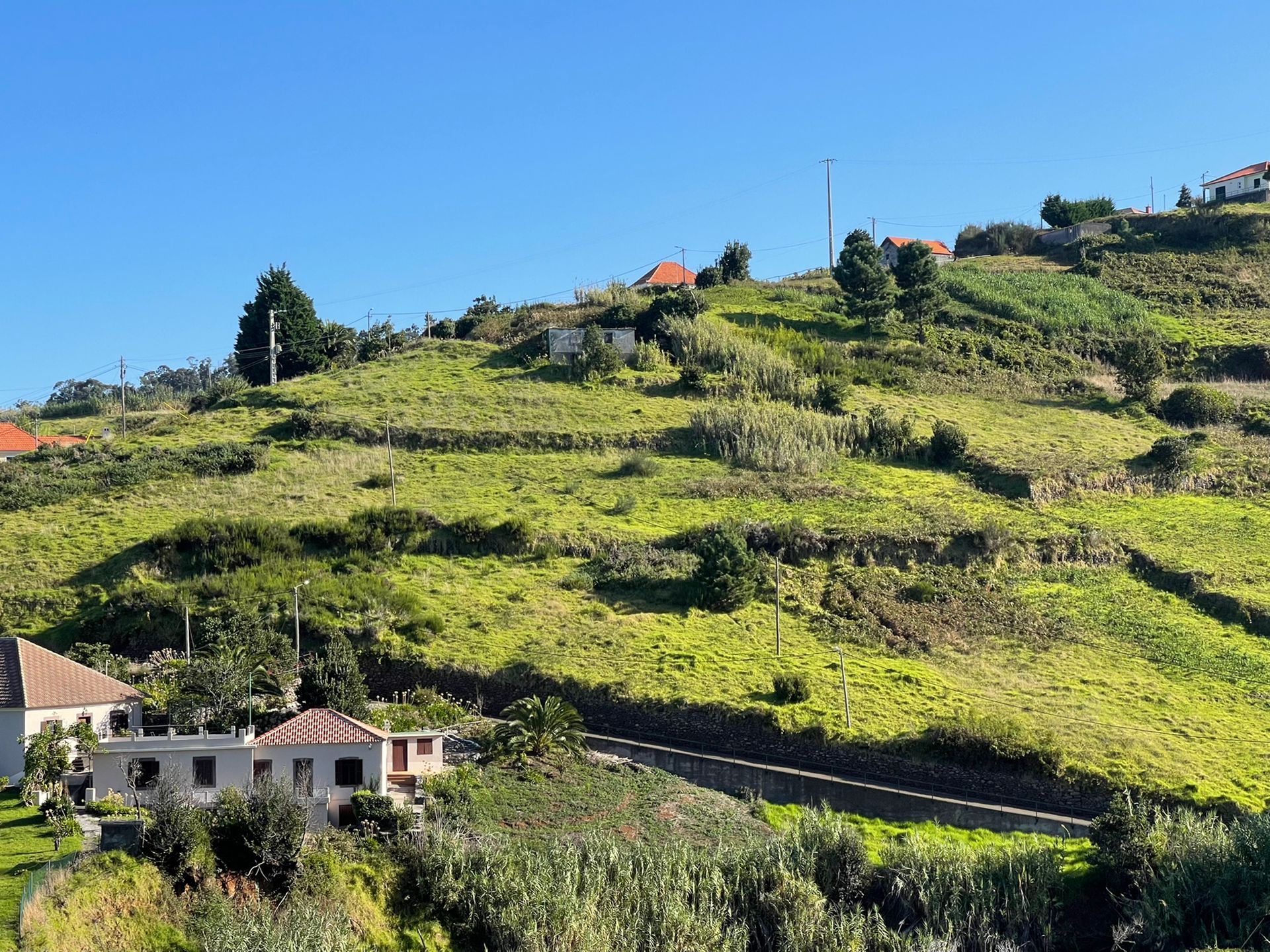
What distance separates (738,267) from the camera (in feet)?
293

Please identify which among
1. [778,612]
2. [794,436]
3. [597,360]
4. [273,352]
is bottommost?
[778,612]

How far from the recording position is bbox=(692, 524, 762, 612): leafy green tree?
137 feet

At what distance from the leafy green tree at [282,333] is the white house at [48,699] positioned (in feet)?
146

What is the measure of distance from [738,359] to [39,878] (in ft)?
158

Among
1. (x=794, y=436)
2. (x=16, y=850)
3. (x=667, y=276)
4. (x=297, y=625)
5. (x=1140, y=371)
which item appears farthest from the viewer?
(x=667, y=276)

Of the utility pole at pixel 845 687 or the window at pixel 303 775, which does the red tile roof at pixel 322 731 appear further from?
the utility pole at pixel 845 687

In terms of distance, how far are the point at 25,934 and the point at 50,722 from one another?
33.3 feet

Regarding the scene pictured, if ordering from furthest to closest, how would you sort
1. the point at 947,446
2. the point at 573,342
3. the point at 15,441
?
the point at 15,441 → the point at 573,342 → the point at 947,446

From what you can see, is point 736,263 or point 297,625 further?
point 736,263

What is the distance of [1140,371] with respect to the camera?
67750 millimetres

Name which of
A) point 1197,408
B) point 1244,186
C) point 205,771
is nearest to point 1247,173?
point 1244,186

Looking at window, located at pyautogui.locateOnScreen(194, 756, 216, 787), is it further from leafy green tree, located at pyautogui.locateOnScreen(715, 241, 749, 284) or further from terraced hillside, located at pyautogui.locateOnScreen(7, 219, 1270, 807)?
leafy green tree, located at pyautogui.locateOnScreen(715, 241, 749, 284)

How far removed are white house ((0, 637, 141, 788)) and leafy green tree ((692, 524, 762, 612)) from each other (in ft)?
56.0

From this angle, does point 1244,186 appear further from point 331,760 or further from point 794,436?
point 331,760
